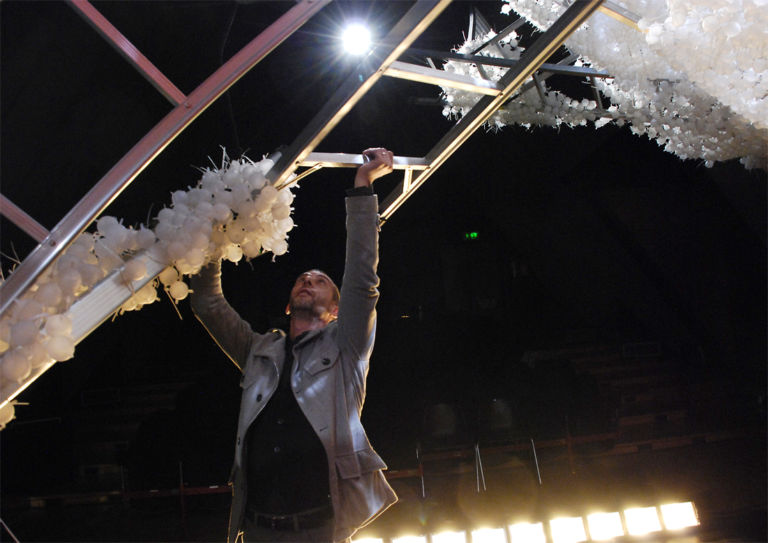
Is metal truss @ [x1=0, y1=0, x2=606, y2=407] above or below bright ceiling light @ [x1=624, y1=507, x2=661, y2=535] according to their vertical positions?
above

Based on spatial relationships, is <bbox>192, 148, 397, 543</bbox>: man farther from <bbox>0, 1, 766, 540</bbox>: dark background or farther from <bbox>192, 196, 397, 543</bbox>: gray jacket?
<bbox>0, 1, 766, 540</bbox>: dark background

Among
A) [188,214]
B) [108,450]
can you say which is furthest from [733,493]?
[108,450]

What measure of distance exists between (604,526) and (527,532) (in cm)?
42

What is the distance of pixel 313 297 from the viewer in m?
2.10

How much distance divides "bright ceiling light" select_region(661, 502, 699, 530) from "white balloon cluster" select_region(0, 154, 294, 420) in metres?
2.61

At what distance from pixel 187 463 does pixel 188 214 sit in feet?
13.7

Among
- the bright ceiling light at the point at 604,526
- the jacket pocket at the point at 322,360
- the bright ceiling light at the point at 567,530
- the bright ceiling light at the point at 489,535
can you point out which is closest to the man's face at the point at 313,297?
the jacket pocket at the point at 322,360

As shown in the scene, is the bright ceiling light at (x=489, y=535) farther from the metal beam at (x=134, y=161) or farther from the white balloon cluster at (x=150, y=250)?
the metal beam at (x=134, y=161)

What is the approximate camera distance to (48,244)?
1.14m

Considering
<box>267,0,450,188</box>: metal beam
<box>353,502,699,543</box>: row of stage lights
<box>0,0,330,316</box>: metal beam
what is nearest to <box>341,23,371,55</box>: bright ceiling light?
<box>267,0,450,188</box>: metal beam

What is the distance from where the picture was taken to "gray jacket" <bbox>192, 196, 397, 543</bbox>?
1.70m

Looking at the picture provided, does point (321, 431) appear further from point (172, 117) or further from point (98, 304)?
point (172, 117)

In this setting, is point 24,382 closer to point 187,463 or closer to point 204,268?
point 204,268

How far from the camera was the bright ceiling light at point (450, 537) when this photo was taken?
2.74 meters
